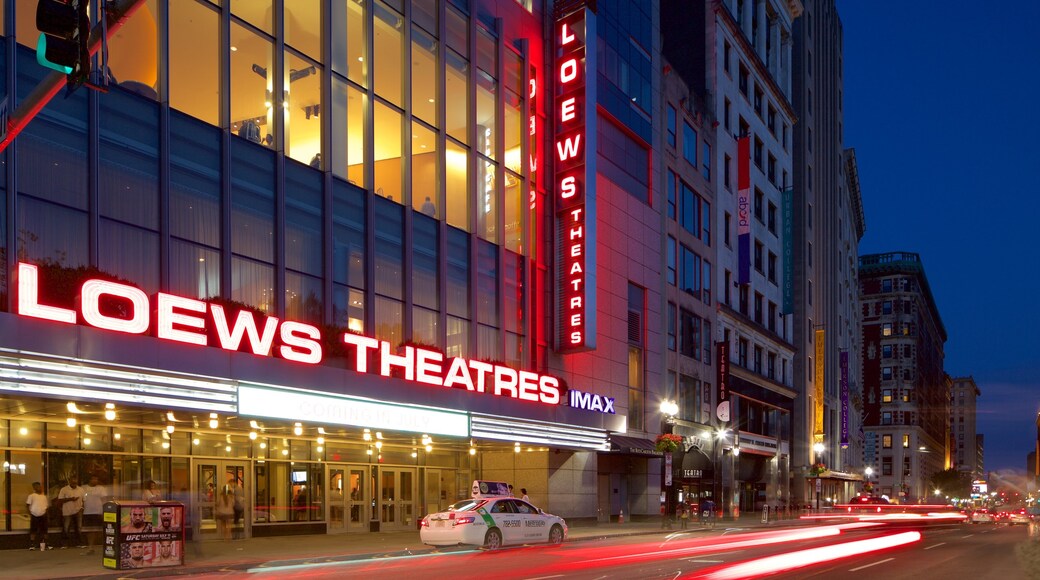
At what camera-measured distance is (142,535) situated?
64.8 ft

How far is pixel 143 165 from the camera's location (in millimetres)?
24203

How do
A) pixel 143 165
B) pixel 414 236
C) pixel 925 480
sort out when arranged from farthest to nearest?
pixel 925 480 → pixel 414 236 → pixel 143 165

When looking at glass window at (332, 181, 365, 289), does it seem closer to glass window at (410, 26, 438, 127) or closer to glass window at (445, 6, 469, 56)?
glass window at (410, 26, 438, 127)

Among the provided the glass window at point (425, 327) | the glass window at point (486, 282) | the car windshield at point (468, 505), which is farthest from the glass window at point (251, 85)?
the car windshield at point (468, 505)

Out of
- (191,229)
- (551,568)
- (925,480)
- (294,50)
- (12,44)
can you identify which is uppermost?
(294,50)

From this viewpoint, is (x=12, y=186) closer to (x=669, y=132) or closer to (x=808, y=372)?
(x=669, y=132)

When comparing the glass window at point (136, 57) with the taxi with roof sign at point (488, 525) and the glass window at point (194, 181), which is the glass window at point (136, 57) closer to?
the glass window at point (194, 181)

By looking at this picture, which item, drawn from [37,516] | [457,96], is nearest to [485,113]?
[457,96]

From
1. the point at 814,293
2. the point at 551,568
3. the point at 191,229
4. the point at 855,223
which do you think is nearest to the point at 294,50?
the point at 191,229

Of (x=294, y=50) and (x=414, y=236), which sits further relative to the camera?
(x=414, y=236)

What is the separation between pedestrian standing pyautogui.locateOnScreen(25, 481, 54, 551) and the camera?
892 inches

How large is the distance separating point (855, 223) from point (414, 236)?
401ft

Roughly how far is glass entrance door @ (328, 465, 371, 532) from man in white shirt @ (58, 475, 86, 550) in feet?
32.9

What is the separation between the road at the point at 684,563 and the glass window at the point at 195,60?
12217 millimetres
